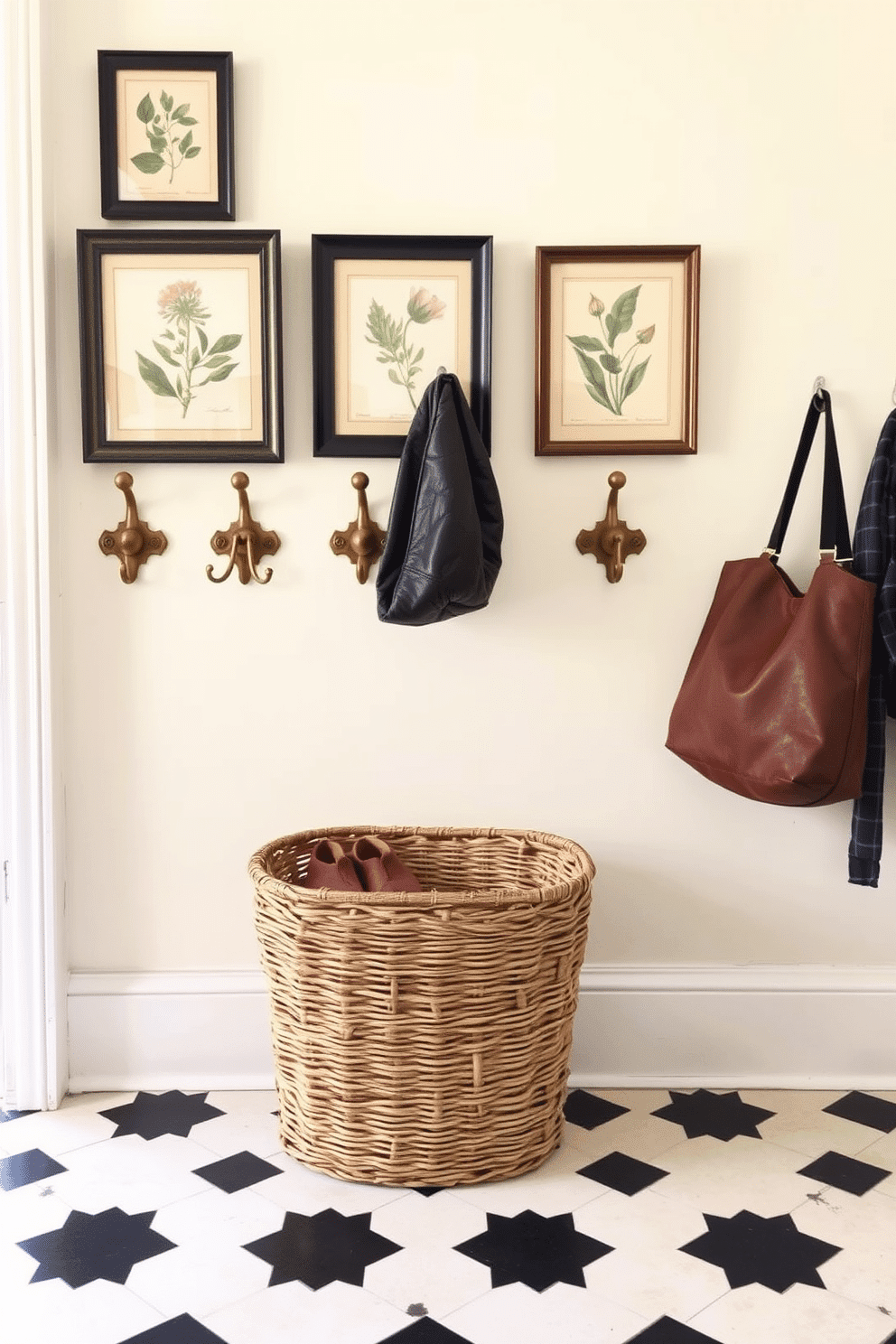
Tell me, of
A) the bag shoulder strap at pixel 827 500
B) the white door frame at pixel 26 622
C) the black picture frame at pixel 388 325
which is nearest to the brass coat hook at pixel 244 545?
the black picture frame at pixel 388 325

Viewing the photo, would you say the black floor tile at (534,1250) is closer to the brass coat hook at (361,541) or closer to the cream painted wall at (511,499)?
the cream painted wall at (511,499)

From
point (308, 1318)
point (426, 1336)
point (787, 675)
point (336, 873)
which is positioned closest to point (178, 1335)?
point (308, 1318)

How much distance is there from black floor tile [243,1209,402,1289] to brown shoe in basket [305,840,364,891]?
18.1 inches

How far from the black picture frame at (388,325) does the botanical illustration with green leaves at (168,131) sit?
271 millimetres

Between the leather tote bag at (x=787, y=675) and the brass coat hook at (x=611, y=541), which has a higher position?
the brass coat hook at (x=611, y=541)

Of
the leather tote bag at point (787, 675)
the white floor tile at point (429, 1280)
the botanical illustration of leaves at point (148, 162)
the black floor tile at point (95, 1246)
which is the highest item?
the botanical illustration of leaves at point (148, 162)

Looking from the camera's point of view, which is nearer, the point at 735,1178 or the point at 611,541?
the point at 735,1178

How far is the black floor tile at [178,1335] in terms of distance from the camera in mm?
1245

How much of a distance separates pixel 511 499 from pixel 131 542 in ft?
2.23

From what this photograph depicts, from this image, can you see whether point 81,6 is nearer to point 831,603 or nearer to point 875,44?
point 875,44

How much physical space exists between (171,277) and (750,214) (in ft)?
3.36

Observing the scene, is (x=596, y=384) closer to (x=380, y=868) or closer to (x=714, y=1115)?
(x=380, y=868)

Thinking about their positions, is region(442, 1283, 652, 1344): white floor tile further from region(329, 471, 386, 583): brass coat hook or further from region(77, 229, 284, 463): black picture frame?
region(77, 229, 284, 463): black picture frame

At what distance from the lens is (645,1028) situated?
6.41 feet
